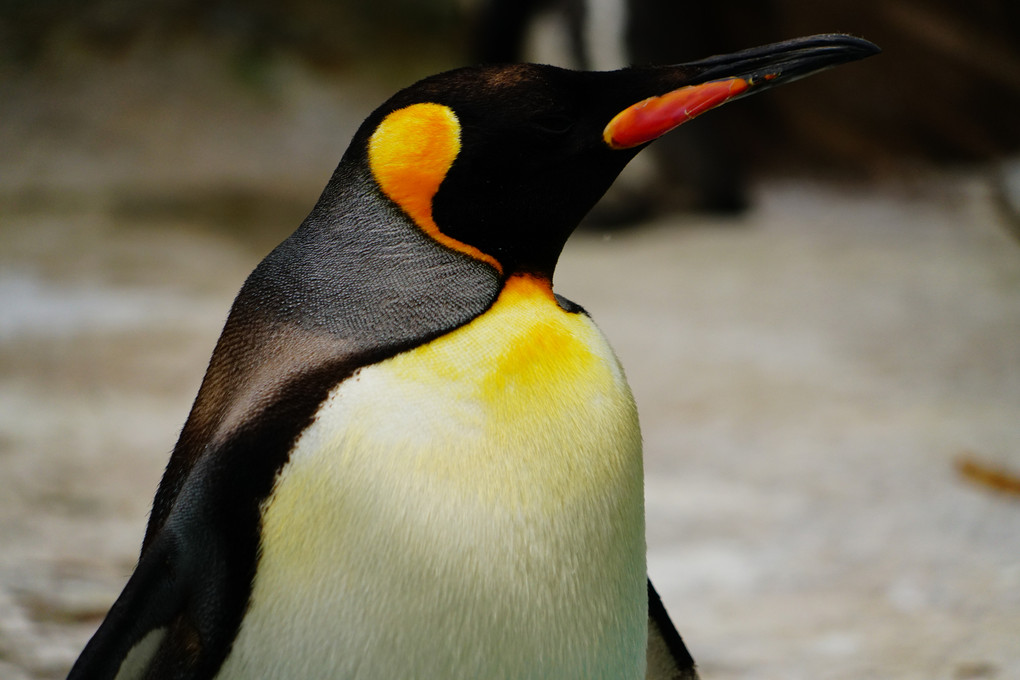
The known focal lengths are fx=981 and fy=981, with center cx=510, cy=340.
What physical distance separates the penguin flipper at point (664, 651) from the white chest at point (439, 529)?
34 cm

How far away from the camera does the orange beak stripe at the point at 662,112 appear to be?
108 centimetres

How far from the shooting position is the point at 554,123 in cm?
109

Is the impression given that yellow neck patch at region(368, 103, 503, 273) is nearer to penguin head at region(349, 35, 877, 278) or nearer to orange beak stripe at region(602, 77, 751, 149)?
→ penguin head at region(349, 35, 877, 278)

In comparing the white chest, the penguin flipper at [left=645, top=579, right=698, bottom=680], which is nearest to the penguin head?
the white chest

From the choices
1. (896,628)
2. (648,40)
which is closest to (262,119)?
(648,40)

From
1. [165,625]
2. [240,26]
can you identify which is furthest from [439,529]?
[240,26]

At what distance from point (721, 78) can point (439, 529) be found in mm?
587

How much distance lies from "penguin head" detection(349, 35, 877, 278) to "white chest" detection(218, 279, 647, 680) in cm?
12

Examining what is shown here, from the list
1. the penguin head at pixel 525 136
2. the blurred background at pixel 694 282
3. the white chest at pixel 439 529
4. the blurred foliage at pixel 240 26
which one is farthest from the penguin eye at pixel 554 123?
the blurred foliage at pixel 240 26

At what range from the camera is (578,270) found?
17.3 feet

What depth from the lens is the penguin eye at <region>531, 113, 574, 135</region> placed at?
1078mm

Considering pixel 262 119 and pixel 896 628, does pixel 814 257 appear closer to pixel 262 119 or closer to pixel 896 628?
pixel 896 628

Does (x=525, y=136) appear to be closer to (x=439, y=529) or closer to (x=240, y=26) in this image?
(x=439, y=529)

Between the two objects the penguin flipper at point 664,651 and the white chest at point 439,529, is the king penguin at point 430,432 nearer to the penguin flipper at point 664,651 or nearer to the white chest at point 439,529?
the white chest at point 439,529
